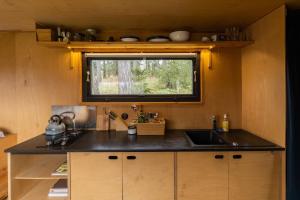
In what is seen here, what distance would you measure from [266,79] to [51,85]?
223 cm

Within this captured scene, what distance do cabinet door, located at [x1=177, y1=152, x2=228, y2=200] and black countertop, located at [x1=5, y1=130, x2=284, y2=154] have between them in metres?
0.09

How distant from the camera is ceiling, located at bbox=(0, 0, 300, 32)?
1839mm

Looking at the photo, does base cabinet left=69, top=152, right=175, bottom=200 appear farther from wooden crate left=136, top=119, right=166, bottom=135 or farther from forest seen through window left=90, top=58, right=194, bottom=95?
forest seen through window left=90, top=58, right=194, bottom=95

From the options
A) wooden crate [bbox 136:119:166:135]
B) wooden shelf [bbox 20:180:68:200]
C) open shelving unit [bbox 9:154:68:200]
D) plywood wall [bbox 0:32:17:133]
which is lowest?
wooden shelf [bbox 20:180:68:200]

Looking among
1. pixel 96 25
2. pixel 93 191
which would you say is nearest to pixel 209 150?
pixel 93 191

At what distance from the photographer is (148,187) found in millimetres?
1913

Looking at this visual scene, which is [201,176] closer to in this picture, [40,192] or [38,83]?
[40,192]

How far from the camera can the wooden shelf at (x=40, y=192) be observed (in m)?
2.11

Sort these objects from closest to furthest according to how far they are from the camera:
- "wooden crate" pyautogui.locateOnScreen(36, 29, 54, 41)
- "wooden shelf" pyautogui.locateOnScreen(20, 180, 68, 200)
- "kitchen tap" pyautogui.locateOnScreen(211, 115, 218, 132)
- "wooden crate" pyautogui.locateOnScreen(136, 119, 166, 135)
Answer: "wooden shelf" pyautogui.locateOnScreen(20, 180, 68, 200), "wooden crate" pyautogui.locateOnScreen(36, 29, 54, 41), "wooden crate" pyautogui.locateOnScreen(136, 119, 166, 135), "kitchen tap" pyautogui.locateOnScreen(211, 115, 218, 132)

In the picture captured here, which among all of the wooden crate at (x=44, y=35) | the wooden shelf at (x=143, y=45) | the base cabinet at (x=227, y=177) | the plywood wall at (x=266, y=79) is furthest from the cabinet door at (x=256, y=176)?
the wooden crate at (x=44, y=35)

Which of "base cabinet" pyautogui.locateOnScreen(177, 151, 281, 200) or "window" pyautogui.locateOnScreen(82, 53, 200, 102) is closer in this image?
"base cabinet" pyautogui.locateOnScreen(177, 151, 281, 200)

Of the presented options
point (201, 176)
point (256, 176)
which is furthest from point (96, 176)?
point (256, 176)

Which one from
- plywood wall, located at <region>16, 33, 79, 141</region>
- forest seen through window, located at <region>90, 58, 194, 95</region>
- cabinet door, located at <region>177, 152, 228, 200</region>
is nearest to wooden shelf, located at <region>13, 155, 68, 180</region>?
plywood wall, located at <region>16, 33, 79, 141</region>

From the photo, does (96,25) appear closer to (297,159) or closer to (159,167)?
(159,167)
